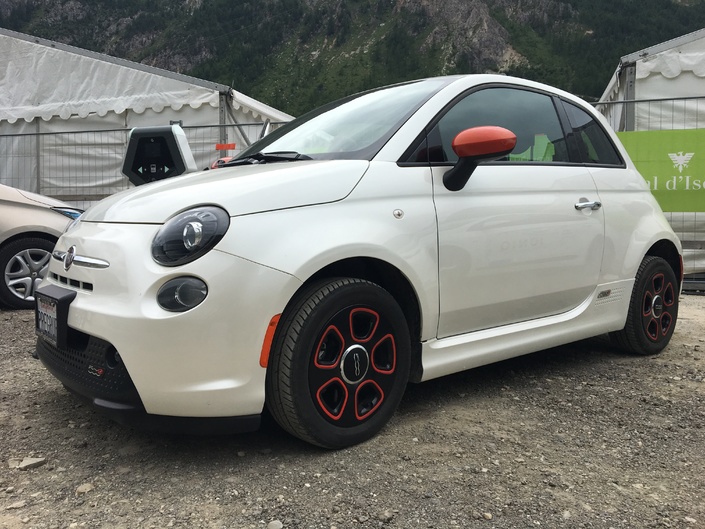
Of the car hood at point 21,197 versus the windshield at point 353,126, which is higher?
the windshield at point 353,126

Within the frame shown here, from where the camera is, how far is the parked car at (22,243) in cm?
503

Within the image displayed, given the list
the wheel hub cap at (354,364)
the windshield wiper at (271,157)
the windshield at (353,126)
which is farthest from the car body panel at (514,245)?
the windshield wiper at (271,157)

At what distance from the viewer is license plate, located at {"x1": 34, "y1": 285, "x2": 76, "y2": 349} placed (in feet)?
7.52

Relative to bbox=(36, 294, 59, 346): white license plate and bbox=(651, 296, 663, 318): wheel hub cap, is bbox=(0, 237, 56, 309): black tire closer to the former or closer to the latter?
bbox=(36, 294, 59, 346): white license plate

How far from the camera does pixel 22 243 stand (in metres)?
5.08

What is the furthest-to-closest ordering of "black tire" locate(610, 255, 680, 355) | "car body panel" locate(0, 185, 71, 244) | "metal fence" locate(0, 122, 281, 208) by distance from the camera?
"metal fence" locate(0, 122, 281, 208) → "car body panel" locate(0, 185, 71, 244) → "black tire" locate(610, 255, 680, 355)

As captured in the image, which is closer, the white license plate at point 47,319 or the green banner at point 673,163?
the white license plate at point 47,319

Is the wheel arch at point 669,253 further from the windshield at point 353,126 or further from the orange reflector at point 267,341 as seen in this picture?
the orange reflector at point 267,341

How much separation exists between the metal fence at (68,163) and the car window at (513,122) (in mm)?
6390

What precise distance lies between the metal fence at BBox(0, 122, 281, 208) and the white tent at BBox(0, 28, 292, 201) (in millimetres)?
15

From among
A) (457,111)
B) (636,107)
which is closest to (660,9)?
(636,107)

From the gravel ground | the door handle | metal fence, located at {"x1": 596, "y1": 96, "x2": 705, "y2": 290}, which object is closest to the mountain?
metal fence, located at {"x1": 596, "y1": 96, "x2": 705, "y2": 290}

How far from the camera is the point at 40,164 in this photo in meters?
9.39

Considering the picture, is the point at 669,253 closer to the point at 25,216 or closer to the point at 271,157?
the point at 271,157
